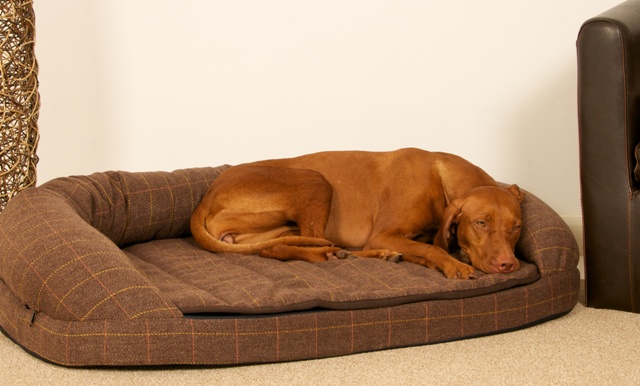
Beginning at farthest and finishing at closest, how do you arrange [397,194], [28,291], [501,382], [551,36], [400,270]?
1. [551,36]
2. [397,194]
3. [400,270]
4. [28,291]
5. [501,382]

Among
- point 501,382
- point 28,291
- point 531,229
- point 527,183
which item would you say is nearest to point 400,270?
point 531,229

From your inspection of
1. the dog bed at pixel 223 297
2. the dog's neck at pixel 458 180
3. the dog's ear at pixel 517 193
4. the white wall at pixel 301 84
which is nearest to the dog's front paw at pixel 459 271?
the dog bed at pixel 223 297

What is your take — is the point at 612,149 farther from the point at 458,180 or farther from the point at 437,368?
the point at 437,368

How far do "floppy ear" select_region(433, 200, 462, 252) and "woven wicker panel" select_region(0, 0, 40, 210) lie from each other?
82.6 inches

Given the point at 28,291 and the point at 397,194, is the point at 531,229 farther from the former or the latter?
the point at 28,291

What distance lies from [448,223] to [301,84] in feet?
6.12

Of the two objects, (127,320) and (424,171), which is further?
(424,171)

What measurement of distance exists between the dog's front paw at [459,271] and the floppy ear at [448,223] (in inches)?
10.4

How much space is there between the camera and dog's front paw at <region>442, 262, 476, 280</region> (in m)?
3.68

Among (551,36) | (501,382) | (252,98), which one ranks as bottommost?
(501,382)

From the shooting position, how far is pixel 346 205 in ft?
14.8

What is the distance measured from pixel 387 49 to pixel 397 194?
4.54ft

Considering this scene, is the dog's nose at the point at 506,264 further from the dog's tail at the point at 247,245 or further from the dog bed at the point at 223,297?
the dog's tail at the point at 247,245

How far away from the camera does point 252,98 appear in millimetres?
5523
